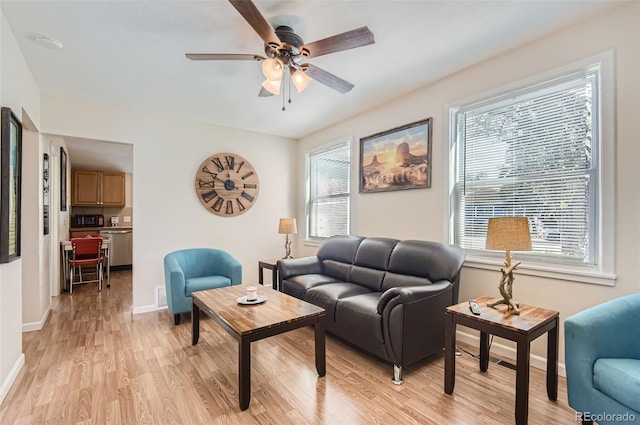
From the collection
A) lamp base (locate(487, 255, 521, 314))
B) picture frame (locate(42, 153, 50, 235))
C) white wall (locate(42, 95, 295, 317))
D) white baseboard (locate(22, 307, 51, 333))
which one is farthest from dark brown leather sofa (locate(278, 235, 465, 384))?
picture frame (locate(42, 153, 50, 235))

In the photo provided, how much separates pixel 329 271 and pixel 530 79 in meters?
2.70

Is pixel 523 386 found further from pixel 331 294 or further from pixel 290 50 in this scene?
pixel 290 50

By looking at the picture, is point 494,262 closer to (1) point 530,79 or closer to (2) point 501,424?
(2) point 501,424

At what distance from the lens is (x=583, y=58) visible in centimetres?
210

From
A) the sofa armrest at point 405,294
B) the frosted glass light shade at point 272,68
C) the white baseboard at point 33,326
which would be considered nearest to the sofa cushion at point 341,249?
the sofa armrest at point 405,294

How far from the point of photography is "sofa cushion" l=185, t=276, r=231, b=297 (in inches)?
131

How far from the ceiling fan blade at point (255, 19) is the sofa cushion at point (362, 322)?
6.81 ft

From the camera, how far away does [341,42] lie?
5.97 feet

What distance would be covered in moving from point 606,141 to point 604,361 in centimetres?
143

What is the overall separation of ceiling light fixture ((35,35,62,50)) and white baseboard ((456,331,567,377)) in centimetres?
424

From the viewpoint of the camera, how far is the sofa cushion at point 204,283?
332 cm

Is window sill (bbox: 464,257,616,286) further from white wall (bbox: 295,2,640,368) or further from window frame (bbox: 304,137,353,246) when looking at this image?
window frame (bbox: 304,137,353,246)

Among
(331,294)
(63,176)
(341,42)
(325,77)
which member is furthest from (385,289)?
(63,176)

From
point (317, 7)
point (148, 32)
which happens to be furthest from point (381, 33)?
point (148, 32)
